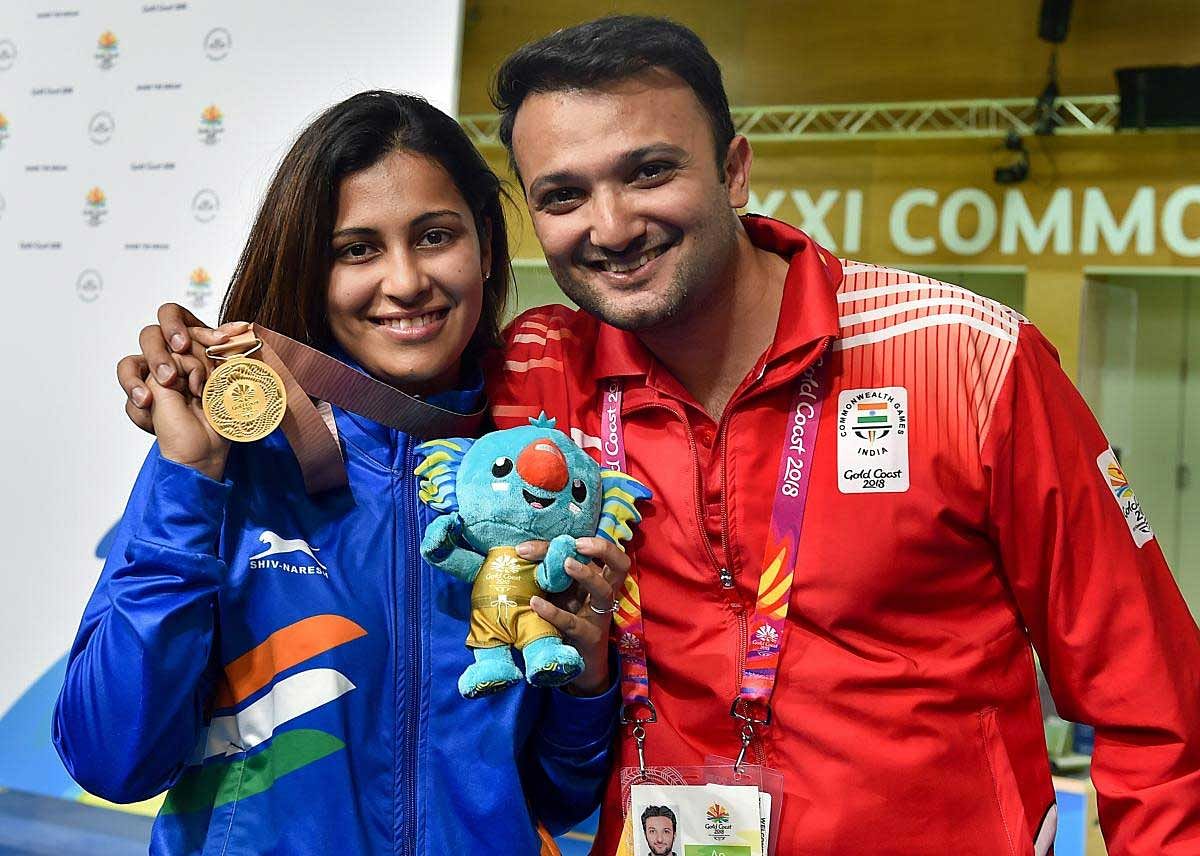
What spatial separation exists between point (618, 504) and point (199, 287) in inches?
81.7

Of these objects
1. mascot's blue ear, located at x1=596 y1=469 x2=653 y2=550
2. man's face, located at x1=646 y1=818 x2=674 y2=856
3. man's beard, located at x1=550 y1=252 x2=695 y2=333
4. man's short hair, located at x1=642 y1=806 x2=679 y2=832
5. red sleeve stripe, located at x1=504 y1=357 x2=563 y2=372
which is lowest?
man's face, located at x1=646 y1=818 x2=674 y2=856

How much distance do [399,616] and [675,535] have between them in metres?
0.41

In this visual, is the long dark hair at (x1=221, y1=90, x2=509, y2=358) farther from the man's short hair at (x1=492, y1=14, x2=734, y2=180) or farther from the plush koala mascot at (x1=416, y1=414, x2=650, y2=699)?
the plush koala mascot at (x1=416, y1=414, x2=650, y2=699)

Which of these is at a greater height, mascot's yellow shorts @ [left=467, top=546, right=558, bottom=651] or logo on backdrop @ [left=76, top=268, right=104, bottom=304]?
logo on backdrop @ [left=76, top=268, right=104, bottom=304]

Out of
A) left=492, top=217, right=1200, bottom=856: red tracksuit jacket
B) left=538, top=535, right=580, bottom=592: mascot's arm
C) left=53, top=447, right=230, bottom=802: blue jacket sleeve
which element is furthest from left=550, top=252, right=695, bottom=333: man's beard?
left=53, top=447, right=230, bottom=802: blue jacket sleeve

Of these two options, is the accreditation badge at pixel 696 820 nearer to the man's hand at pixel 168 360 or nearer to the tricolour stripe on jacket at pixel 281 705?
the tricolour stripe on jacket at pixel 281 705

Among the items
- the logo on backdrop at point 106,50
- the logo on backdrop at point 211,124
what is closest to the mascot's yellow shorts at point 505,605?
the logo on backdrop at point 211,124

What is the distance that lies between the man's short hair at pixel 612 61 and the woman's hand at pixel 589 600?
2.09 ft

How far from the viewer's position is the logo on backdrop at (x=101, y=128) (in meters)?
3.55

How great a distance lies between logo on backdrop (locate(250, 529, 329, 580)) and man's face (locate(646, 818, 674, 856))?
58 cm

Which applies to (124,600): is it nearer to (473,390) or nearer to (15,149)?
(473,390)

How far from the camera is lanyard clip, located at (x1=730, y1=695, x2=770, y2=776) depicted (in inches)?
69.0

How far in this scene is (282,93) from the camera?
3316 mm

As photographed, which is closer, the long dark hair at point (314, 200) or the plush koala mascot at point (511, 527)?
the plush koala mascot at point (511, 527)
